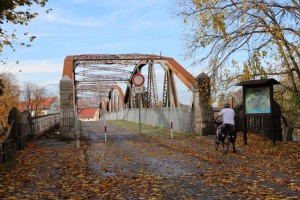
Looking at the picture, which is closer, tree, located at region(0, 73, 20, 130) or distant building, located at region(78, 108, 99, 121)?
tree, located at region(0, 73, 20, 130)

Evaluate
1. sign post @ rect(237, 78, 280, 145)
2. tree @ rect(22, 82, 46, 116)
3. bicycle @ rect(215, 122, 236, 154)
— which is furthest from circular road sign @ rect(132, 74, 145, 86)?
tree @ rect(22, 82, 46, 116)

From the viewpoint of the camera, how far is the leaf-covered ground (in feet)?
21.5

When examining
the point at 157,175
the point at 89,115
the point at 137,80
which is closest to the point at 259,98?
the point at 137,80

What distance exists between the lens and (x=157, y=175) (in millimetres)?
8305

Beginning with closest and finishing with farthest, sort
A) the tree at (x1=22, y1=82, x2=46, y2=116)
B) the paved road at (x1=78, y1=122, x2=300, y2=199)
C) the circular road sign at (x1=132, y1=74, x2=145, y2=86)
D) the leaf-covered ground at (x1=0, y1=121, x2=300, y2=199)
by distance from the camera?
the paved road at (x1=78, y1=122, x2=300, y2=199) → the leaf-covered ground at (x1=0, y1=121, x2=300, y2=199) → the circular road sign at (x1=132, y1=74, x2=145, y2=86) → the tree at (x1=22, y1=82, x2=46, y2=116)

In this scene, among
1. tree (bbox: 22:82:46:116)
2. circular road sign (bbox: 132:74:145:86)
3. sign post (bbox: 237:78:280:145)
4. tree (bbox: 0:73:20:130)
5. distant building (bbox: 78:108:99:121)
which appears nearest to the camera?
sign post (bbox: 237:78:280:145)

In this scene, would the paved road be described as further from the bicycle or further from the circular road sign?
the circular road sign

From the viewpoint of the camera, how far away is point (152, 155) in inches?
477

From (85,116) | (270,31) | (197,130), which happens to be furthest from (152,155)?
(85,116)

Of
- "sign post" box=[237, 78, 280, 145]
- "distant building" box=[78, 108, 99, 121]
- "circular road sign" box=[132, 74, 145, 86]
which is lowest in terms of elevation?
"distant building" box=[78, 108, 99, 121]

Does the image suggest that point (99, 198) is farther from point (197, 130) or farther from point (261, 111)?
point (197, 130)

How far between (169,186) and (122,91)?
49260 millimetres

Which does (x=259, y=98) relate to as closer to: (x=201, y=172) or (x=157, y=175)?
(x=201, y=172)

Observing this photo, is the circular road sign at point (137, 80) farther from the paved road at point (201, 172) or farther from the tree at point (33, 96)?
the tree at point (33, 96)
